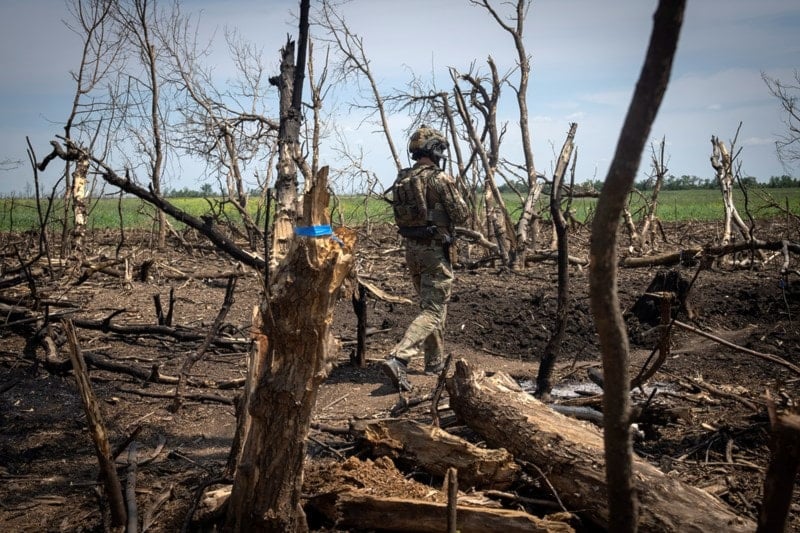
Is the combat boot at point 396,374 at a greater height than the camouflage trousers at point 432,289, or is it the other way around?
the camouflage trousers at point 432,289

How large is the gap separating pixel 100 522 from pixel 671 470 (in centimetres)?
327

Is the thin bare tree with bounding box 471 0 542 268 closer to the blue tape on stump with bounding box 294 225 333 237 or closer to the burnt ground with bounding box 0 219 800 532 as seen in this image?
the burnt ground with bounding box 0 219 800 532

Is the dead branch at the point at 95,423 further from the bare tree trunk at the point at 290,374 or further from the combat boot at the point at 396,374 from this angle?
the combat boot at the point at 396,374

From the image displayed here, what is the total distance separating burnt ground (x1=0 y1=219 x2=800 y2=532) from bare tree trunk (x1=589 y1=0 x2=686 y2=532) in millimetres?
1286

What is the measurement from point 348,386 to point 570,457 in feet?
11.2

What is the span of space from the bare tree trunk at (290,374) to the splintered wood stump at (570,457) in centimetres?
128

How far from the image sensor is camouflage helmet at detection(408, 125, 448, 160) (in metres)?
6.93

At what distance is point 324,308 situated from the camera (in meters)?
2.74

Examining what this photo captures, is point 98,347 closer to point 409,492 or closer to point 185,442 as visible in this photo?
point 185,442

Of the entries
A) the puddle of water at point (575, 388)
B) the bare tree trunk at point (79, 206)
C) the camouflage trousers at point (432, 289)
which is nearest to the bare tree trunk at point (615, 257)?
the puddle of water at point (575, 388)

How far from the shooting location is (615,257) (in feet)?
5.89

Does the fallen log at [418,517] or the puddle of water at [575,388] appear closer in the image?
the fallen log at [418,517]

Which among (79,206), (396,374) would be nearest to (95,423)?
(396,374)

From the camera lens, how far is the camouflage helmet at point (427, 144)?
6926 mm
